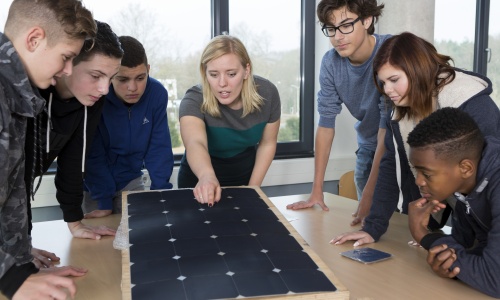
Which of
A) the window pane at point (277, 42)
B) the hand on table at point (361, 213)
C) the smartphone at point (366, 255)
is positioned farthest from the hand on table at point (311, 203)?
the window pane at point (277, 42)

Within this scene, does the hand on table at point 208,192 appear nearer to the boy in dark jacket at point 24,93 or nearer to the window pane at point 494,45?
the boy in dark jacket at point 24,93

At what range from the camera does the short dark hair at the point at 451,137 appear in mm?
1603

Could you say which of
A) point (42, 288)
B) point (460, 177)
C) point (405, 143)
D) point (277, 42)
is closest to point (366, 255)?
point (460, 177)

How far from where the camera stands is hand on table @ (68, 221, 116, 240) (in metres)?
2.06

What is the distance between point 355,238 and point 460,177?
0.50 meters

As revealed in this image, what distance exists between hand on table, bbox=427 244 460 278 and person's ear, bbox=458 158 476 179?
9.4 inches

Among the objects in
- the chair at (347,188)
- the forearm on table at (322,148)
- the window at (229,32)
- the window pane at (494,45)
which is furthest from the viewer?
the window pane at (494,45)

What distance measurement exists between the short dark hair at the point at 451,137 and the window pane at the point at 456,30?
4.20m

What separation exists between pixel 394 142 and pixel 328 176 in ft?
8.81

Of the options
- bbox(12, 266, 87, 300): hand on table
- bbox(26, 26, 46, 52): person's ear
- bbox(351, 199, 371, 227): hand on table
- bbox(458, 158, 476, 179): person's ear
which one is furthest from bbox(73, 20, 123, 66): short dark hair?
bbox(458, 158, 476, 179): person's ear

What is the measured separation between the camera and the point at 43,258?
5.89 ft

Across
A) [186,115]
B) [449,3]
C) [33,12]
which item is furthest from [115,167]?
[449,3]

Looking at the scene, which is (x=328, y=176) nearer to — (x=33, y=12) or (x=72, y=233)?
(x=72, y=233)

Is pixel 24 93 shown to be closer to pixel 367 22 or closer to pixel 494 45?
pixel 367 22
